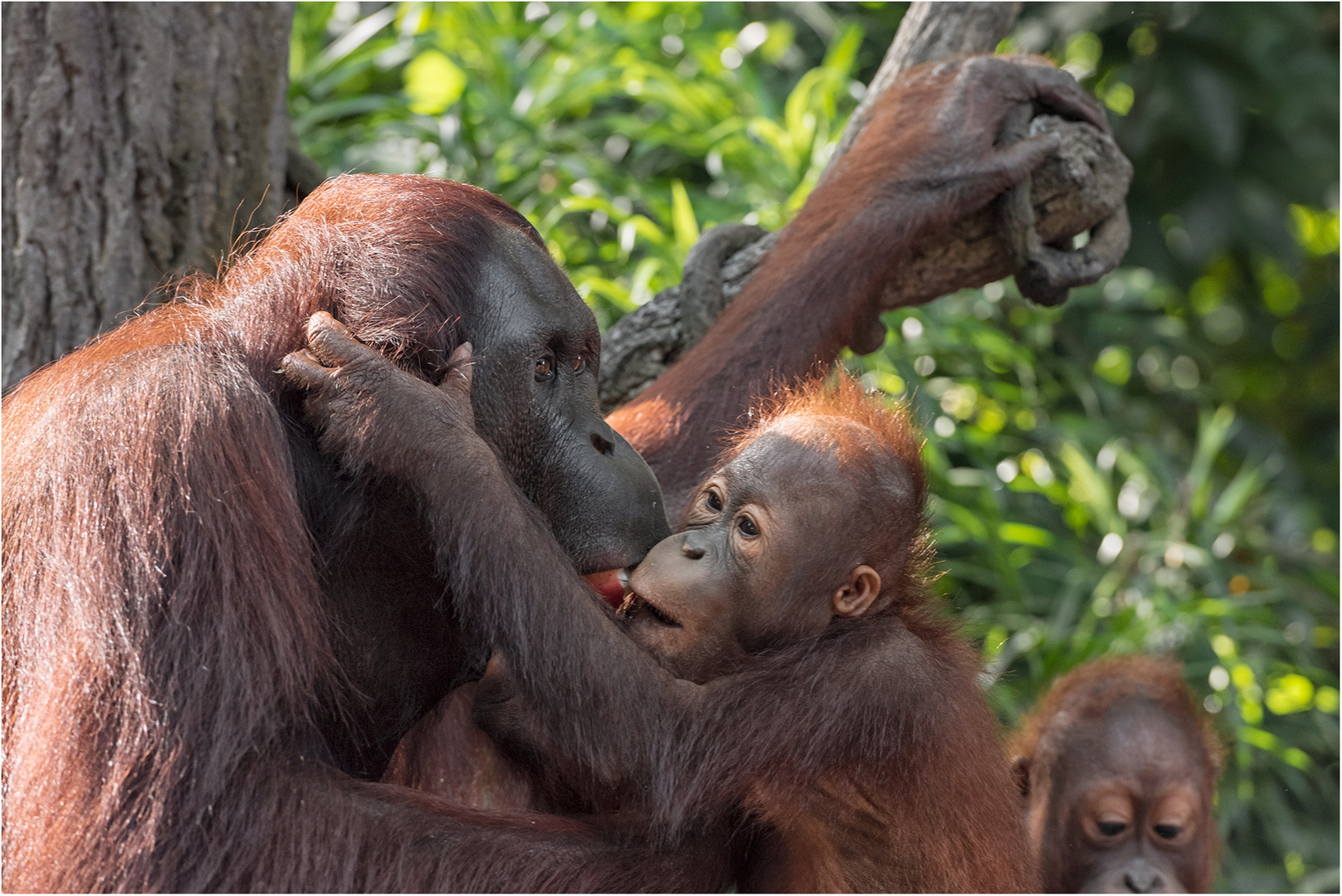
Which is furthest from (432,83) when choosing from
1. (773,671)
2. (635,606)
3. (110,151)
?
(773,671)

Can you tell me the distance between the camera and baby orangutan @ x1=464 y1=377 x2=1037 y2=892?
181 centimetres

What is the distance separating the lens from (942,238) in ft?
9.39

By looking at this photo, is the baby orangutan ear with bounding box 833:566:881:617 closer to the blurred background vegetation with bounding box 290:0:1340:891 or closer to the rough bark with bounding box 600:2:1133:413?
the rough bark with bounding box 600:2:1133:413

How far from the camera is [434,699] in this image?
1.95m

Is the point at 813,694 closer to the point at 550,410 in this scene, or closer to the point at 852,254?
the point at 550,410

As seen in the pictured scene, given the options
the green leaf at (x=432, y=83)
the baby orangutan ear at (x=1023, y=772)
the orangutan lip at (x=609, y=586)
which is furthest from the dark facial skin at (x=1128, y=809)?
the green leaf at (x=432, y=83)

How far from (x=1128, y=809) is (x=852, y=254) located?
1441 mm

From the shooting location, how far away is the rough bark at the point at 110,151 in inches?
105

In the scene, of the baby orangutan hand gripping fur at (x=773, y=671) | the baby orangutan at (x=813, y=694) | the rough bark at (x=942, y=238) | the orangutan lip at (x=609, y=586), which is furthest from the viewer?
the rough bark at (x=942, y=238)

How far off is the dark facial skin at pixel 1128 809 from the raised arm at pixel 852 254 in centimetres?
112

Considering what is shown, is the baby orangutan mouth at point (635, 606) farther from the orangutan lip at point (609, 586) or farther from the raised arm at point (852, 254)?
the raised arm at point (852, 254)

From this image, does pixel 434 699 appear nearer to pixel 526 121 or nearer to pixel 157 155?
pixel 157 155

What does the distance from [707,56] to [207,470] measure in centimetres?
347

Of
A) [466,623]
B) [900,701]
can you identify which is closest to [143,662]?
[466,623]
